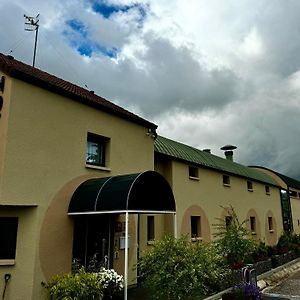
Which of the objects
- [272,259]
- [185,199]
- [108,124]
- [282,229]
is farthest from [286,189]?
[108,124]

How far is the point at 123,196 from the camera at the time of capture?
10.4 m

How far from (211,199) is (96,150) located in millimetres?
11050

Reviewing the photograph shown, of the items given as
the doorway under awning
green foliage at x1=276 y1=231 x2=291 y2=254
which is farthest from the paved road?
the doorway under awning

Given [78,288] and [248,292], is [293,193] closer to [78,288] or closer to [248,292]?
[248,292]

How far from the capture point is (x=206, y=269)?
9828 mm

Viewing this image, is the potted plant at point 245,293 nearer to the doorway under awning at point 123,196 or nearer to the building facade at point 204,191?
Result: the building facade at point 204,191

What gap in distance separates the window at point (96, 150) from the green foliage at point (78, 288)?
15.5 ft

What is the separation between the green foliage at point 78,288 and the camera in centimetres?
930

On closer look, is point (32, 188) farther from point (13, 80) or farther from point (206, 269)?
point (206, 269)

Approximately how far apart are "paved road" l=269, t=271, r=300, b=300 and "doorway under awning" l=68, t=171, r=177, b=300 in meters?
6.61

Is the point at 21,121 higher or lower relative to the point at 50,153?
A: higher

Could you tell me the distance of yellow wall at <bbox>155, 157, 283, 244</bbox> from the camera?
18562 mm

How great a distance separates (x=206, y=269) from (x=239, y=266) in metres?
5.99

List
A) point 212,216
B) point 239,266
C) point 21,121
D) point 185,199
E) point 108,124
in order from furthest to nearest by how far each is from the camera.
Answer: point 212,216 → point 185,199 → point 239,266 → point 108,124 → point 21,121
